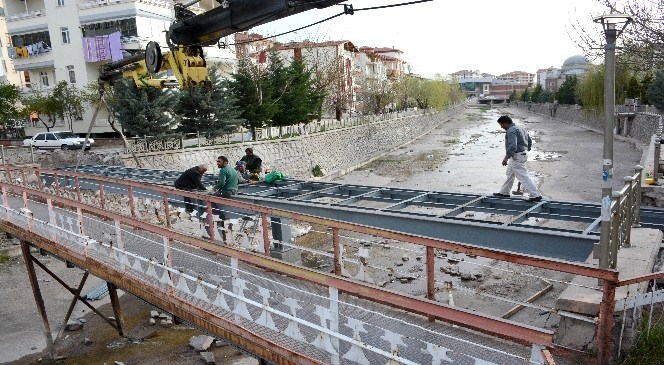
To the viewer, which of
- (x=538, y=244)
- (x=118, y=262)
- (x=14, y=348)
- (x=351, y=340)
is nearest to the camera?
(x=351, y=340)

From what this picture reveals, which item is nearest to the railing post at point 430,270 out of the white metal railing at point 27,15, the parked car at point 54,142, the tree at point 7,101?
the parked car at point 54,142

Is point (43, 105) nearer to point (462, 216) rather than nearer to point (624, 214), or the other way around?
point (462, 216)

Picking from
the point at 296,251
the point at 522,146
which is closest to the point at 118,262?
the point at 296,251

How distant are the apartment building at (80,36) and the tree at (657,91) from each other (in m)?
34.6

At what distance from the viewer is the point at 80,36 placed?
31484 millimetres

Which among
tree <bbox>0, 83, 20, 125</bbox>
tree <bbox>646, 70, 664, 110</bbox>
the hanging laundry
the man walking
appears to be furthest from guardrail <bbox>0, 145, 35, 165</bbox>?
tree <bbox>646, 70, 664, 110</bbox>

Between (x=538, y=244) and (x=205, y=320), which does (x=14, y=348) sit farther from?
(x=538, y=244)

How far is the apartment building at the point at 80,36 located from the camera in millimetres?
30094

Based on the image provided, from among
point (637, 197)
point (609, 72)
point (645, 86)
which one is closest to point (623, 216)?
point (637, 197)

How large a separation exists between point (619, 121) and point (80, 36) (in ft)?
146

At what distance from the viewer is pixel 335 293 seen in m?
4.14

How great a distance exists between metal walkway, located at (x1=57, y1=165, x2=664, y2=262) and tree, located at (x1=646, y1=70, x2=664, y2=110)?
3561 cm

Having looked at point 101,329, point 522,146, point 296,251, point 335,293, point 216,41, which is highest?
point 216,41

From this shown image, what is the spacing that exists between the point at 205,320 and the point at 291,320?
1316 millimetres
